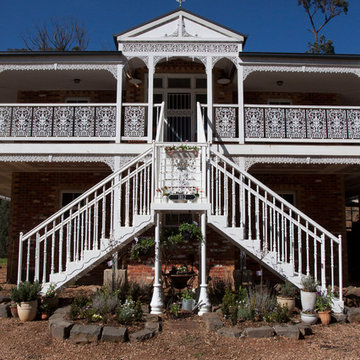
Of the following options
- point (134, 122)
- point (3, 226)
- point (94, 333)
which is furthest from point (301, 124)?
point (3, 226)

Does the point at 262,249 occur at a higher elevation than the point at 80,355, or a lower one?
higher

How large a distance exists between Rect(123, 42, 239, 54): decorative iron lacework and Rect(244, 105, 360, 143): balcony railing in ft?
5.98

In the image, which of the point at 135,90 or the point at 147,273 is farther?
the point at 135,90

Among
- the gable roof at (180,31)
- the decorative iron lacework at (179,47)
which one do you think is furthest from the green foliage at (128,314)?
the gable roof at (180,31)

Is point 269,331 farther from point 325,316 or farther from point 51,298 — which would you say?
point 51,298

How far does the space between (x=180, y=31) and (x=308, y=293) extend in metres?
7.60

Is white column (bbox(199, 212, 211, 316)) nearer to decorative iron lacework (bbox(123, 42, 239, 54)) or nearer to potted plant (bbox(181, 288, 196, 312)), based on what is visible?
A: potted plant (bbox(181, 288, 196, 312))

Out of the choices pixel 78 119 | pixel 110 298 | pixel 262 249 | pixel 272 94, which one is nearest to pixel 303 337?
pixel 262 249

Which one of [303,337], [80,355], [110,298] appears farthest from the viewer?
[110,298]

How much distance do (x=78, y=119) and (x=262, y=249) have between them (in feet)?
19.0

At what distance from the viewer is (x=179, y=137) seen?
1247 cm

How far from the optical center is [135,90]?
12.5m

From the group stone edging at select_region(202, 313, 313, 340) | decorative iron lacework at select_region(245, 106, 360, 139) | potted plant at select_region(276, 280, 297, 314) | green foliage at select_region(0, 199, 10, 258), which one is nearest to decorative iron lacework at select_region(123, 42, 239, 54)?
decorative iron lacework at select_region(245, 106, 360, 139)

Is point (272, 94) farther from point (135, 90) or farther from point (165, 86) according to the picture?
point (135, 90)
